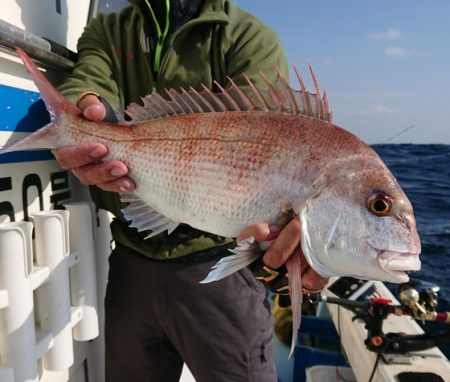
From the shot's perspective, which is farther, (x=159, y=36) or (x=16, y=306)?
(x=159, y=36)

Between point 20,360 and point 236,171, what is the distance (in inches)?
49.7

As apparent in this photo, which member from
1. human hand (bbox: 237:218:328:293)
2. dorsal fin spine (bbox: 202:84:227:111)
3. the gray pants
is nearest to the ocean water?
the gray pants

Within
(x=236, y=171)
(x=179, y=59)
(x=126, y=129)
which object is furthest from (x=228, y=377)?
(x=179, y=59)

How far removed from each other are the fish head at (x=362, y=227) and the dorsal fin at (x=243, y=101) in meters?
0.30

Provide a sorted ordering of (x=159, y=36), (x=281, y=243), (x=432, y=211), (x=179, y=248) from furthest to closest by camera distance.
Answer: (x=432, y=211), (x=159, y=36), (x=179, y=248), (x=281, y=243)

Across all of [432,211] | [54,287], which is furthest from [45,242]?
[432,211]

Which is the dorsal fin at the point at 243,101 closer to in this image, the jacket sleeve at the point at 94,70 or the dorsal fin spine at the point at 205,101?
the dorsal fin spine at the point at 205,101

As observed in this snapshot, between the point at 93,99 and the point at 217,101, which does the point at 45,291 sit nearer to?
the point at 93,99

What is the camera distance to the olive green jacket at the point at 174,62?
2090mm

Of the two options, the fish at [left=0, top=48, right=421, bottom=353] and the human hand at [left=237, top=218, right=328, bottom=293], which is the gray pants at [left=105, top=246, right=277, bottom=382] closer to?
the fish at [left=0, top=48, right=421, bottom=353]

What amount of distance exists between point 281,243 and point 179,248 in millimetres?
798

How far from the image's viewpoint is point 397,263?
1368 millimetres

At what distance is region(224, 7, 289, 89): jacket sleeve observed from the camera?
2.03m

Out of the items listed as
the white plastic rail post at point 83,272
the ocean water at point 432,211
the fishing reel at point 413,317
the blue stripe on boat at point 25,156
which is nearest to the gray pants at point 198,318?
the white plastic rail post at point 83,272
